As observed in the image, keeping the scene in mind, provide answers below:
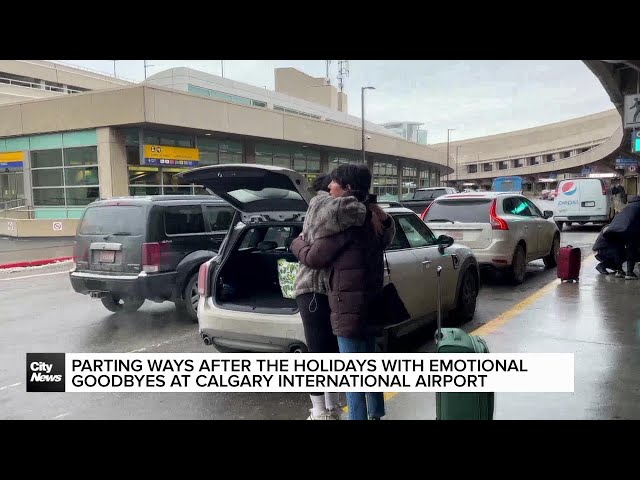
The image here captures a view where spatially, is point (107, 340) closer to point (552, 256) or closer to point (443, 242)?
point (443, 242)

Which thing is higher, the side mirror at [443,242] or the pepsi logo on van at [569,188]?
the pepsi logo on van at [569,188]

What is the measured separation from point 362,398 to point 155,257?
412 centimetres

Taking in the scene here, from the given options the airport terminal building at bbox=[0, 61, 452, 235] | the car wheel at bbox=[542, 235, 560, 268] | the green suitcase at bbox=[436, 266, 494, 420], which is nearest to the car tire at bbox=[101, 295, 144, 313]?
the green suitcase at bbox=[436, 266, 494, 420]

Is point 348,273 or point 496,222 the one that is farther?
point 496,222

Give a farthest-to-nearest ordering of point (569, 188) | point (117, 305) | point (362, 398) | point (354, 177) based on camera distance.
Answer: point (569, 188) < point (117, 305) < point (362, 398) < point (354, 177)

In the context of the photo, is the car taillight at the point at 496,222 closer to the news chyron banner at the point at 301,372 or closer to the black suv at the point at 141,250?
the black suv at the point at 141,250

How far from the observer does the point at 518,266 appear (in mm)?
9289

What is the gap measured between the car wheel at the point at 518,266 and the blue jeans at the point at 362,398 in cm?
613

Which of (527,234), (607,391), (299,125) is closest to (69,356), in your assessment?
(607,391)

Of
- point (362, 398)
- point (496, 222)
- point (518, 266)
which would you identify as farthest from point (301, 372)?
point (518, 266)

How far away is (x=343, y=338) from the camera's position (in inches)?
135

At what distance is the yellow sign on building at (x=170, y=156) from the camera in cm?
1946

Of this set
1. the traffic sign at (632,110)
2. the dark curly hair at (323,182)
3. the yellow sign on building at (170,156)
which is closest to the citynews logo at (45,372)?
the dark curly hair at (323,182)

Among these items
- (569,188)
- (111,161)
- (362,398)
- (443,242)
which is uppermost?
(111,161)
